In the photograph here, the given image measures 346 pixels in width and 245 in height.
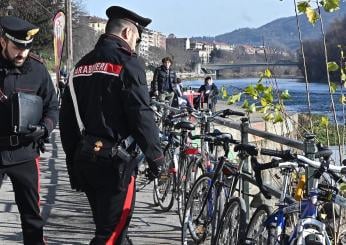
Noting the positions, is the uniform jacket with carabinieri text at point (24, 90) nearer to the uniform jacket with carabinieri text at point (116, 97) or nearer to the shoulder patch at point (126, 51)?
the uniform jacket with carabinieri text at point (116, 97)

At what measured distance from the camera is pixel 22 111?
167 inches

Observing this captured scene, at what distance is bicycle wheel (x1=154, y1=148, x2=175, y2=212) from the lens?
675 cm

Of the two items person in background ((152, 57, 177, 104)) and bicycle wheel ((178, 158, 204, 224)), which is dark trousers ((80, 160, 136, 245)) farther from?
person in background ((152, 57, 177, 104))

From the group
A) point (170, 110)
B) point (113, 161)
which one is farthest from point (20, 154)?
point (170, 110)

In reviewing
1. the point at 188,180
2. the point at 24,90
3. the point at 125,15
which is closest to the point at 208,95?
the point at 188,180

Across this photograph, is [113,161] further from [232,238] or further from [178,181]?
[178,181]

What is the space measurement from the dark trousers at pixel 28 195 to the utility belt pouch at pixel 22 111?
0.93ft

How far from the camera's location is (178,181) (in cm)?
643

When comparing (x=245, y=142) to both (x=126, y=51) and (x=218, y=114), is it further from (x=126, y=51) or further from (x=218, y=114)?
(x=126, y=51)

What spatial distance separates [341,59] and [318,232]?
7.63 feet

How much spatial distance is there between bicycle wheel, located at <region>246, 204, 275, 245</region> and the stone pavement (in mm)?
1934

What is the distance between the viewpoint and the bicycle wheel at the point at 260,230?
3564mm

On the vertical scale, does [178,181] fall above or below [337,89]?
below

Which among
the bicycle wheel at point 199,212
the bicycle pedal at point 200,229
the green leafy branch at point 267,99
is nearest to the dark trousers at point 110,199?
the bicycle wheel at point 199,212
